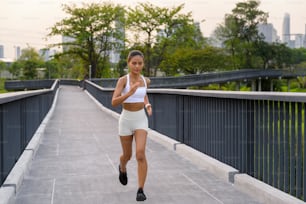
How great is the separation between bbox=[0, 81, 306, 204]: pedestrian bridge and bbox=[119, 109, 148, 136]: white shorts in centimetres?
79

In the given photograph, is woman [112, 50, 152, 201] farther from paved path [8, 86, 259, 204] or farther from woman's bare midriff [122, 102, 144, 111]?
paved path [8, 86, 259, 204]

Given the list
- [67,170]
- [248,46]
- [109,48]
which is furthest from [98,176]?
[248,46]

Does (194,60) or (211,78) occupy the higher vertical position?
(194,60)

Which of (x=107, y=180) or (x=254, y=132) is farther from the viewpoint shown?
(x=107, y=180)

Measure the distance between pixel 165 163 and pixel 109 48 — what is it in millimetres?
68921

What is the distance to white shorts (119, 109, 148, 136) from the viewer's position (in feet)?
18.3

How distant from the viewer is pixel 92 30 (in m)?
72.6

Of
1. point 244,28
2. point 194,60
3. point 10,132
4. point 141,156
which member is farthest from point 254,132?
point 244,28

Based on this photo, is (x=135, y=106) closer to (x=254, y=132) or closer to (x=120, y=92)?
(x=120, y=92)

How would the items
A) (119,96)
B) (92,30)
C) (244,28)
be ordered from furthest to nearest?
(244,28) < (92,30) < (119,96)

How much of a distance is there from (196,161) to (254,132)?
2.09 meters

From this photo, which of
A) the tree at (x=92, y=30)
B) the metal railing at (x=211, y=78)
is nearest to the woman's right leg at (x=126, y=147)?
the metal railing at (x=211, y=78)

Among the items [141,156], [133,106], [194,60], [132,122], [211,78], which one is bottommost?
[141,156]

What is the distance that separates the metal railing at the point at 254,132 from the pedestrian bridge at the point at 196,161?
0.01m
